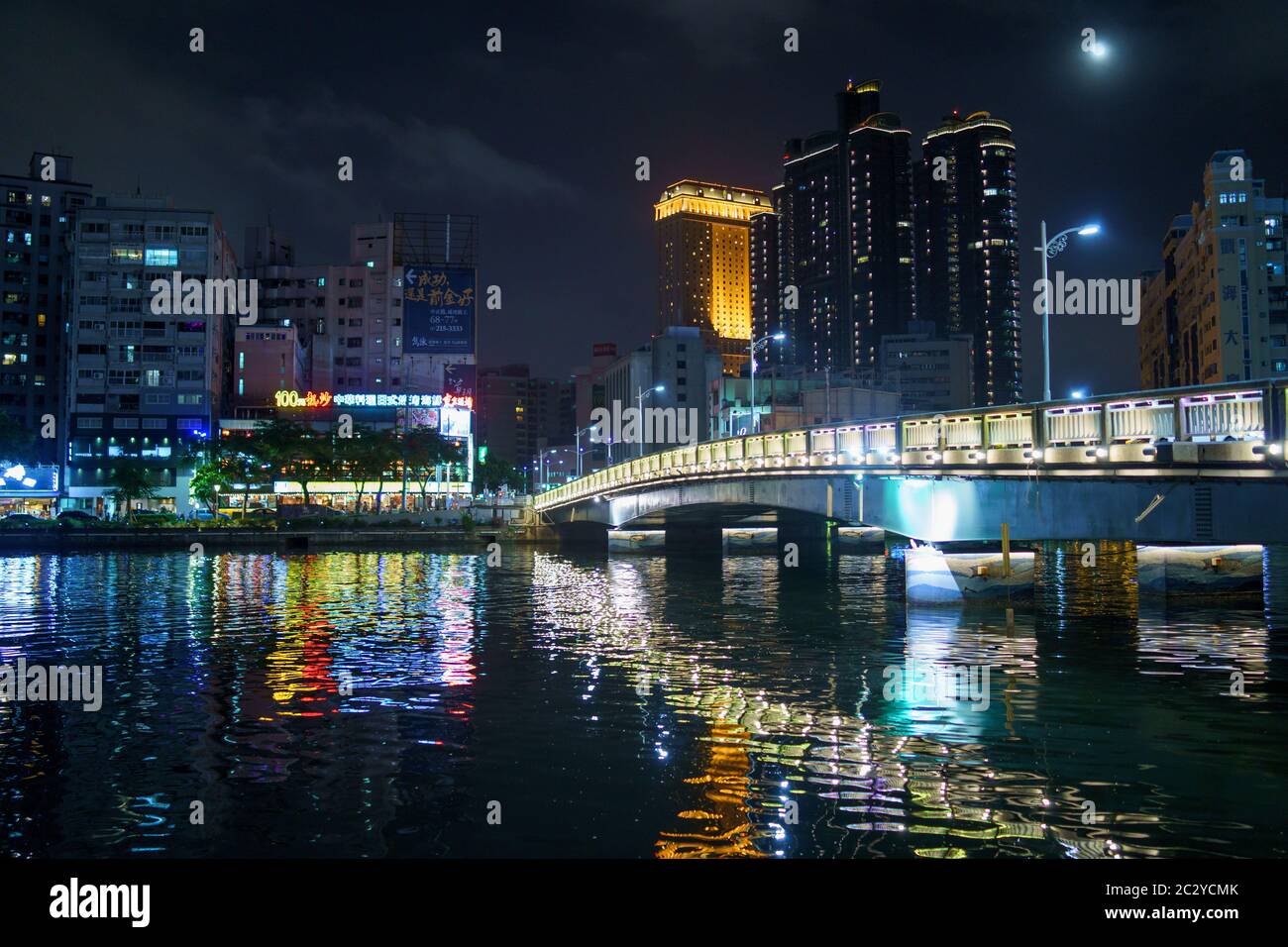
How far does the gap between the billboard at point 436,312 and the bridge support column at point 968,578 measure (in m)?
105

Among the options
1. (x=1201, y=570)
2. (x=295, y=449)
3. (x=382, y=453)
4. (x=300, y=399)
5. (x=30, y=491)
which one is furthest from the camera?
(x=300, y=399)

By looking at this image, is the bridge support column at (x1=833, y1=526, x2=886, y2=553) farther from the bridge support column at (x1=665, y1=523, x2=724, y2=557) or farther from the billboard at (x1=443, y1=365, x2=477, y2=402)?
the billboard at (x1=443, y1=365, x2=477, y2=402)

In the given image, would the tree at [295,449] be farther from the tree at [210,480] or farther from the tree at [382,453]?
the tree at [382,453]

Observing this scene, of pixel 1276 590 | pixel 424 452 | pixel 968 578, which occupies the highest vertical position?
pixel 424 452

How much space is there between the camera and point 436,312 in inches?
5330

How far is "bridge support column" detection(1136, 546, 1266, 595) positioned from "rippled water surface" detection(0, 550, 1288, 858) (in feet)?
3.07

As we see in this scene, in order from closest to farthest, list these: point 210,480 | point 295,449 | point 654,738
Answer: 1. point 654,738
2. point 210,480
3. point 295,449

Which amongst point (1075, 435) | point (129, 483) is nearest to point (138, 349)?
point (129, 483)

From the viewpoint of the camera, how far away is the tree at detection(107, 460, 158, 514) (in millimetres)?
122562

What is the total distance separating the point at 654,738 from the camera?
641 inches

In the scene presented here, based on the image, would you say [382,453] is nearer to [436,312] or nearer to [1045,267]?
[436,312]

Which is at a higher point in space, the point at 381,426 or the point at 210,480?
the point at 381,426

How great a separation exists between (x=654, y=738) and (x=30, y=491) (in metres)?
144

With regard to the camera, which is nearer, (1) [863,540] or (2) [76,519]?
(1) [863,540]
